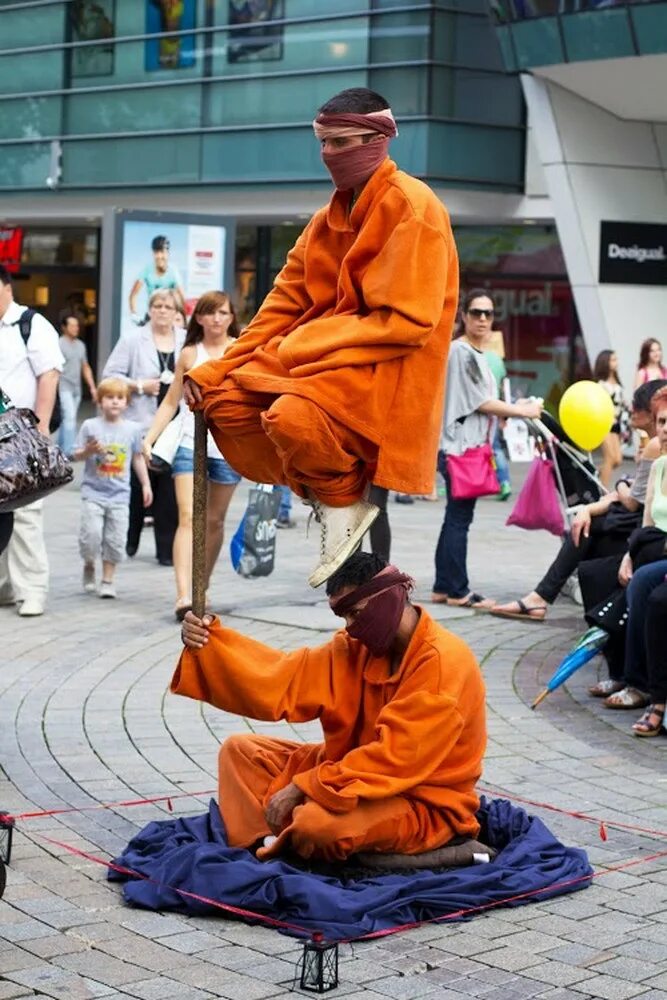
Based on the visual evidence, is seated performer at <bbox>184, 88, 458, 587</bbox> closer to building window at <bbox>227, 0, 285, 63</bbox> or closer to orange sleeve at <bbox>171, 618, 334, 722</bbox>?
orange sleeve at <bbox>171, 618, 334, 722</bbox>

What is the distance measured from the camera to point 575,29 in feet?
82.3

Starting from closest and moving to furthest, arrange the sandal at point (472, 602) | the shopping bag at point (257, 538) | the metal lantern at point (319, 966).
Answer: the metal lantern at point (319, 966) → the sandal at point (472, 602) → the shopping bag at point (257, 538)

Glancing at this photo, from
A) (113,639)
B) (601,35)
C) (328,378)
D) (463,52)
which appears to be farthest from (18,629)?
(463,52)

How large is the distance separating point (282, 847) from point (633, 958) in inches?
47.2

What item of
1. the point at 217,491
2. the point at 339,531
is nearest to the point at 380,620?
the point at 339,531

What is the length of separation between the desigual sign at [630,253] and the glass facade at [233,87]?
2839 mm

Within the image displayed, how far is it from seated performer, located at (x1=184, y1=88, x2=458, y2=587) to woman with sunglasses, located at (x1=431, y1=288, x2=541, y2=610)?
5.97 metres

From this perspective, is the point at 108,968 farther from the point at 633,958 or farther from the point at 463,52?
the point at 463,52

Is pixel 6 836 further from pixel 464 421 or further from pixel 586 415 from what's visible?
pixel 464 421

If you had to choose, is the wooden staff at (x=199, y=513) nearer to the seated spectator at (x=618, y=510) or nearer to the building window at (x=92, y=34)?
the seated spectator at (x=618, y=510)

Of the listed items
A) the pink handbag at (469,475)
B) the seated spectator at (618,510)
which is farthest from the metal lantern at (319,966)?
the pink handbag at (469,475)

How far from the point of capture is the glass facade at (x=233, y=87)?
2867 cm

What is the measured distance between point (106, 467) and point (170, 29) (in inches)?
869

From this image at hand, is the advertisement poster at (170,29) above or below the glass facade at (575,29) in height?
above
